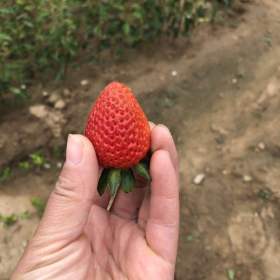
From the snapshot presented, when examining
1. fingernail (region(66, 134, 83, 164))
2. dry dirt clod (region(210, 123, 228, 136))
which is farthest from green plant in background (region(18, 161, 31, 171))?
fingernail (region(66, 134, 83, 164))

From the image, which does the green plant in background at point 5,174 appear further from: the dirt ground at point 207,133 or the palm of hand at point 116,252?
the palm of hand at point 116,252

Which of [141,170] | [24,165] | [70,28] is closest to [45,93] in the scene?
[70,28]

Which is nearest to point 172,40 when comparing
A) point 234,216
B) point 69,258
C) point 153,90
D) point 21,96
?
point 153,90

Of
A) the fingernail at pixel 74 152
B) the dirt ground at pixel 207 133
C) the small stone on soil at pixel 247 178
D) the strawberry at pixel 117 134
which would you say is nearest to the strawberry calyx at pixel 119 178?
the strawberry at pixel 117 134

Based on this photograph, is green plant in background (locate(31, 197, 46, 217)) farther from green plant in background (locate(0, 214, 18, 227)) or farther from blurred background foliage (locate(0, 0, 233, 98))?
blurred background foliage (locate(0, 0, 233, 98))

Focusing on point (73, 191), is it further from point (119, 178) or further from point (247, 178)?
point (247, 178)

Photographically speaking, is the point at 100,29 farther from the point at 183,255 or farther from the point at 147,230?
the point at 147,230
